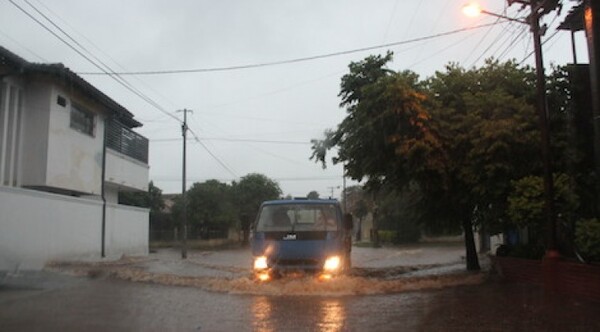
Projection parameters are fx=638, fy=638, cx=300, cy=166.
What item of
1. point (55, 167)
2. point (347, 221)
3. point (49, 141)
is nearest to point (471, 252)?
point (347, 221)

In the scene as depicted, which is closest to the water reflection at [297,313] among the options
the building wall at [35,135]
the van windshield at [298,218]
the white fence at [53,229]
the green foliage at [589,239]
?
the van windshield at [298,218]

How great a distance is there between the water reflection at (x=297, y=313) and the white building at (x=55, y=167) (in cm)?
889

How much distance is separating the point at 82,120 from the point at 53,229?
7006mm

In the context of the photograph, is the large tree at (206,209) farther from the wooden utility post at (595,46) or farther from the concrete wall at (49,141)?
the wooden utility post at (595,46)

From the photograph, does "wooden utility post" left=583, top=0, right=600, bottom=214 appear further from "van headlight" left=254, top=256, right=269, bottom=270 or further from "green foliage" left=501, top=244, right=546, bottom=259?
"van headlight" left=254, top=256, right=269, bottom=270

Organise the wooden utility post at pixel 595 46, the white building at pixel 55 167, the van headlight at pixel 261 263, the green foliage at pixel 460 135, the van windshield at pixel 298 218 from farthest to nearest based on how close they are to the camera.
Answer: the white building at pixel 55 167 < the green foliage at pixel 460 135 < the van windshield at pixel 298 218 < the van headlight at pixel 261 263 < the wooden utility post at pixel 595 46

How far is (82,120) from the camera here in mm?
26688

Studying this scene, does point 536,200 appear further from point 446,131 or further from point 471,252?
point 471,252

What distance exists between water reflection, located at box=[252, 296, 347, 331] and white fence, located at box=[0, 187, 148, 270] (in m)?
8.63

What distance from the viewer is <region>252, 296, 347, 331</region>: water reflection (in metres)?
9.49

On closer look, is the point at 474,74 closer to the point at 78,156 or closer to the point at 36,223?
the point at 36,223

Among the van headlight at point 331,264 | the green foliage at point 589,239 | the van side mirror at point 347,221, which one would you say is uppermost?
the van side mirror at point 347,221

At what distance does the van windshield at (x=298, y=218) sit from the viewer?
47.6 feet

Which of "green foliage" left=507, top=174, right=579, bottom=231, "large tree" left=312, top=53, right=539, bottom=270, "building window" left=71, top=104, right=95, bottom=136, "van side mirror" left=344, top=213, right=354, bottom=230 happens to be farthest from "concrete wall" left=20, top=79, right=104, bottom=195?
"green foliage" left=507, top=174, right=579, bottom=231
